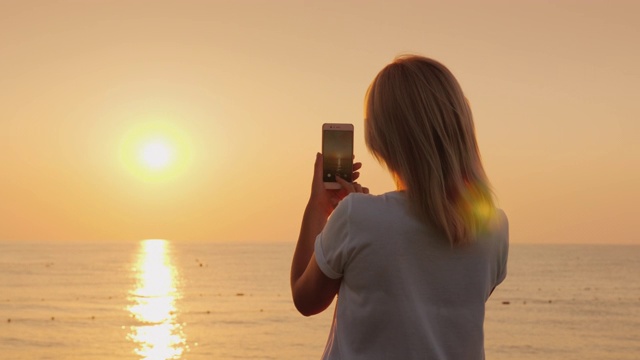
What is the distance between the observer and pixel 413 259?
2447 millimetres

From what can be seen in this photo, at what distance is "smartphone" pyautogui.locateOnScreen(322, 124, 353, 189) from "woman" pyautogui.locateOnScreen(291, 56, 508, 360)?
1.07 ft

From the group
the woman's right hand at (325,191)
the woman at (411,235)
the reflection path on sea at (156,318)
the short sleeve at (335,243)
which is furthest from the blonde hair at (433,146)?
the reflection path on sea at (156,318)

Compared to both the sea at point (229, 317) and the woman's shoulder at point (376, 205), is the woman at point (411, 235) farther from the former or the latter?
the sea at point (229, 317)

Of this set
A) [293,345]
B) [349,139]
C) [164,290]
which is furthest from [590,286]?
[349,139]

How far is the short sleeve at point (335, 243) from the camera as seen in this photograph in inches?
94.8

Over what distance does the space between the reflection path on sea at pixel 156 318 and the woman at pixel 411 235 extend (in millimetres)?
49618

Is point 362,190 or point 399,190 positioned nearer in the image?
point 399,190

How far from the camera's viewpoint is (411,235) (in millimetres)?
2434

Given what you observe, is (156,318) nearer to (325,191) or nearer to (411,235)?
(325,191)

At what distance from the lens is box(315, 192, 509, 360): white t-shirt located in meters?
2.41

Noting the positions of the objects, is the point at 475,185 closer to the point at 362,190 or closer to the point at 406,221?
the point at 406,221

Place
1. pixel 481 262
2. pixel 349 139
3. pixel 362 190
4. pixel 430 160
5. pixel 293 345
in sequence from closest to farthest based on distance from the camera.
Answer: pixel 430 160
pixel 481 262
pixel 362 190
pixel 349 139
pixel 293 345

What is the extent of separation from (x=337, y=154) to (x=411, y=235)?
555mm

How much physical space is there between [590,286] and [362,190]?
4358 inches
